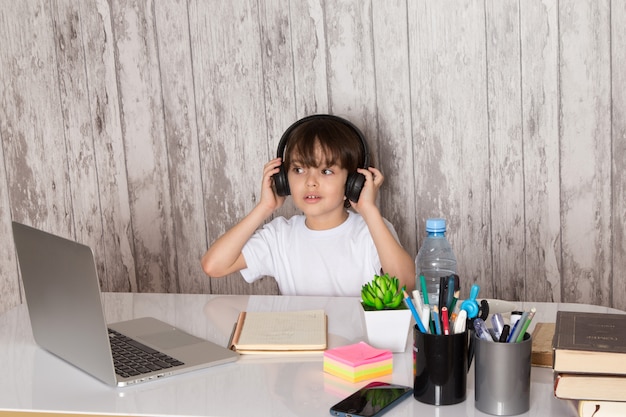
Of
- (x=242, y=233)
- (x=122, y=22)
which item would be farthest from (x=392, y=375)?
(x=122, y=22)

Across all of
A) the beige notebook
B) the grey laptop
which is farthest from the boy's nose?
the grey laptop

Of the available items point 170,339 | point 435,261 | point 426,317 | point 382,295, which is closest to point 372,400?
point 426,317

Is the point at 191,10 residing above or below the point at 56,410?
above

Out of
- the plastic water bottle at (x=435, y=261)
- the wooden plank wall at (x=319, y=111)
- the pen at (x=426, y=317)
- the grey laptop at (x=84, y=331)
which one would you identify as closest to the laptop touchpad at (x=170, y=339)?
the grey laptop at (x=84, y=331)

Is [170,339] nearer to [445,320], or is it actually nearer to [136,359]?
[136,359]

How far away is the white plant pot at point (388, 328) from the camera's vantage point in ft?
4.48

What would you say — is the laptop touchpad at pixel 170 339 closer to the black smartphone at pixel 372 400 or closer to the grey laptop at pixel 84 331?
the grey laptop at pixel 84 331

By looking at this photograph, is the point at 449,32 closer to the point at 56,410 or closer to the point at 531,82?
the point at 531,82

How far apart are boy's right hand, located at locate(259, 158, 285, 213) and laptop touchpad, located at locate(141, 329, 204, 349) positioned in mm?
574

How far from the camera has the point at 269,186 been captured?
204 cm

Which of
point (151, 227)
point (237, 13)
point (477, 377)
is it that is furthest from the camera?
point (151, 227)

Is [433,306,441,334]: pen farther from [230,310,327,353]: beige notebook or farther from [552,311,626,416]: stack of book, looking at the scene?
[230,310,327,353]: beige notebook

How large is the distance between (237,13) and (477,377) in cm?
144

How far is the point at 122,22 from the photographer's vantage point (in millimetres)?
2332
